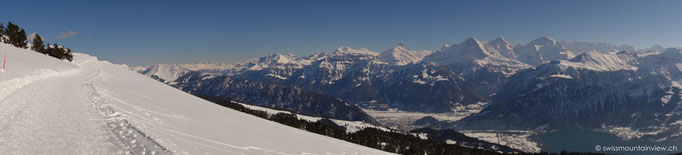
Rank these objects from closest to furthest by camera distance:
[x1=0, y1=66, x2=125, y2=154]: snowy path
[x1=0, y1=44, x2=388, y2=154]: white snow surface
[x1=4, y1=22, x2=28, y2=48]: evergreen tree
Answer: [x1=0, y1=66, x2=125, y2=154]: snowy path, [x1=0, y1=44, x2=388, y2=154]: white snow surface, [x1=4, y1=22, x2=28, y2=48]: evergreen tree

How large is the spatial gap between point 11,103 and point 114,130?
13.4m

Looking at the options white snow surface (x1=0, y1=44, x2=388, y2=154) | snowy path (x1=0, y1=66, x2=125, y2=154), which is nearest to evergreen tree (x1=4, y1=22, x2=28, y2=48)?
white snow surface (x1=0, y1=44, x2=388, y2=154)

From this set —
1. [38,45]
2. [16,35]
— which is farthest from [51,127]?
[38,45]

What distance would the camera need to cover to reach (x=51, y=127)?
2109 centimetres

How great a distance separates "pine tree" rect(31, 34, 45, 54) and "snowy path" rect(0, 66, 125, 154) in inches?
4181

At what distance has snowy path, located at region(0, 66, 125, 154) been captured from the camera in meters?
17.2

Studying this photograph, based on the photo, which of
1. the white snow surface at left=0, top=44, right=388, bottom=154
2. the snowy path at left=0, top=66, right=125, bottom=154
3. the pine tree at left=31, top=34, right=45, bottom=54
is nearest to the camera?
the snowy path at left=0, top=66, right=125, bottom=154

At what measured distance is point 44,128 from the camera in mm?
20766

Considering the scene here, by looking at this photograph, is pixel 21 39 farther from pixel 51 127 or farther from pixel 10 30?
pixel 51 127

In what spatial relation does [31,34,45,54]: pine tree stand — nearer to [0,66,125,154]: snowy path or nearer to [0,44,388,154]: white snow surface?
[0,44,388,154]: white snow surface

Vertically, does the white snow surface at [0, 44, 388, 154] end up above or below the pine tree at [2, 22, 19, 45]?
below

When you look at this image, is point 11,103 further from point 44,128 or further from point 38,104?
point 44,128

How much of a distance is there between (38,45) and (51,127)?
125 meters

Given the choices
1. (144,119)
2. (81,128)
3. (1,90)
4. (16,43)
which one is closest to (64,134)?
(81,128)
